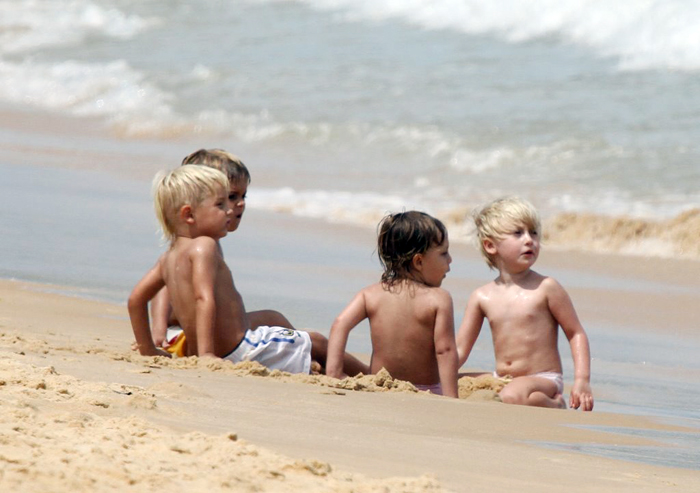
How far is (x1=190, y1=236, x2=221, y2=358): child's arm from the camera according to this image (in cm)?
433

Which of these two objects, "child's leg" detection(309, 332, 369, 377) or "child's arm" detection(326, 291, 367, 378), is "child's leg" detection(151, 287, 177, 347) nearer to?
"child's leg" detection(309, 332, 369, 377)

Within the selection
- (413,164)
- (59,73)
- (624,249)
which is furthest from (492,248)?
(59,73)

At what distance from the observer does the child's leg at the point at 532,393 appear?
14.6ft

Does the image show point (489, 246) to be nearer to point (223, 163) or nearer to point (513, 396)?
point (513, 396)

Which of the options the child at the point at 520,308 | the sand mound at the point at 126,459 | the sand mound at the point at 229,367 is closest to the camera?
the sand mound at the point at 126,459

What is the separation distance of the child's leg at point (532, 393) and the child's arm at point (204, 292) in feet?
3.67

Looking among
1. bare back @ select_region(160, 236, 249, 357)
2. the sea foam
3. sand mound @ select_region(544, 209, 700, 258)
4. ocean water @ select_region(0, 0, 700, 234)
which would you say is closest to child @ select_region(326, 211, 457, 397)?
bare back @ select_region(160, 236, 249, 357)

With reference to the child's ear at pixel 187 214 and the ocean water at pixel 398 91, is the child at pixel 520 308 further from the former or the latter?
the ocean water at pixel 398 91

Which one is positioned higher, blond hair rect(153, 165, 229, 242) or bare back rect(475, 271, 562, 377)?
blond hair rect(153, 165, 229, 242)

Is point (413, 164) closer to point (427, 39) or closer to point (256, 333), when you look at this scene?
point (427, 39)

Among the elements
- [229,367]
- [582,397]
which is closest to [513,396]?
[582,397]

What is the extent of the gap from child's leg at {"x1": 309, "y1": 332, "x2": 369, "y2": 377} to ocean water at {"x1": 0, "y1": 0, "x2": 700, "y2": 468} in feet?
2.67

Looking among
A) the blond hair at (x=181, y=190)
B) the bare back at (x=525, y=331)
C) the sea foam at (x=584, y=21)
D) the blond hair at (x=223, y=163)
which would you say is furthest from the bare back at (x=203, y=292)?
the sea foam at (x=584, y=21)

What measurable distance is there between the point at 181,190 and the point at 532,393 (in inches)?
60.6
